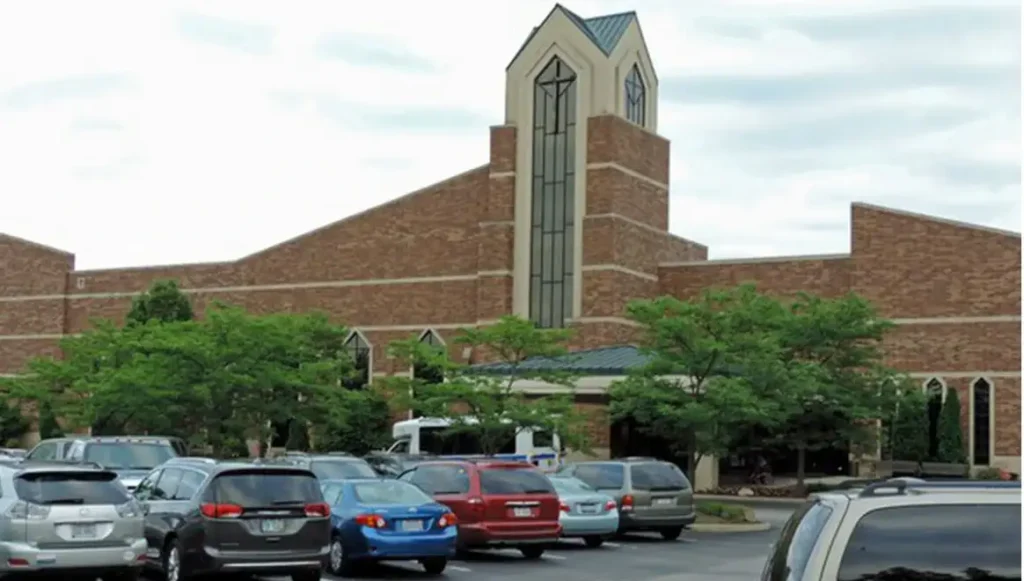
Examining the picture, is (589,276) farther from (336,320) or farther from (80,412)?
(80,412)

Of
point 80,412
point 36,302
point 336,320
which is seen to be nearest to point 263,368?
point 80,412

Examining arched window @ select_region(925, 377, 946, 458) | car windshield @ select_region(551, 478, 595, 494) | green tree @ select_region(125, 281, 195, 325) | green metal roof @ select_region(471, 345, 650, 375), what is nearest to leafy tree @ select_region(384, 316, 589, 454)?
green metal roof @ select_region(471, 345, 650, 375)

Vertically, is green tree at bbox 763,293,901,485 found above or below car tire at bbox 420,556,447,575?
above

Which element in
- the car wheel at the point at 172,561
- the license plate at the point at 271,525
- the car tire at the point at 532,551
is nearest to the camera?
the license plate at the point at 271,525

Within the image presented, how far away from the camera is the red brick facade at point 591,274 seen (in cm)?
5025

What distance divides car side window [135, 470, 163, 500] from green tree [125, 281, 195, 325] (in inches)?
1653

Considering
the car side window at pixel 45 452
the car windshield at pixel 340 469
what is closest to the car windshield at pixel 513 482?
the car windshield at pixel 340 469

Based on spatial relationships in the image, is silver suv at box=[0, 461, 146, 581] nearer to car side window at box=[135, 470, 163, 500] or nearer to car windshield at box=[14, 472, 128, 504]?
car windshield at box=[14, 472, 128, 504]

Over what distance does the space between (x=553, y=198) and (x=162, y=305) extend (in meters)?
16.9

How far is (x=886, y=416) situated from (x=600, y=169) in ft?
48.8

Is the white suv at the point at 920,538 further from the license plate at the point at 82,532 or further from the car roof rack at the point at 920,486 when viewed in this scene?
the license plate at the point at 82,532

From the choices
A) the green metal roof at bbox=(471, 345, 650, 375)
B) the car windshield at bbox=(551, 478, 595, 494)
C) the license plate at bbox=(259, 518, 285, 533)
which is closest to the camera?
the license plate at bbox=(259, 518, 285, 533)

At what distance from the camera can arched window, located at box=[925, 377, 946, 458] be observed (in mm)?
49000

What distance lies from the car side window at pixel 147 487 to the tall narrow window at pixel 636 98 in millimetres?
39443
